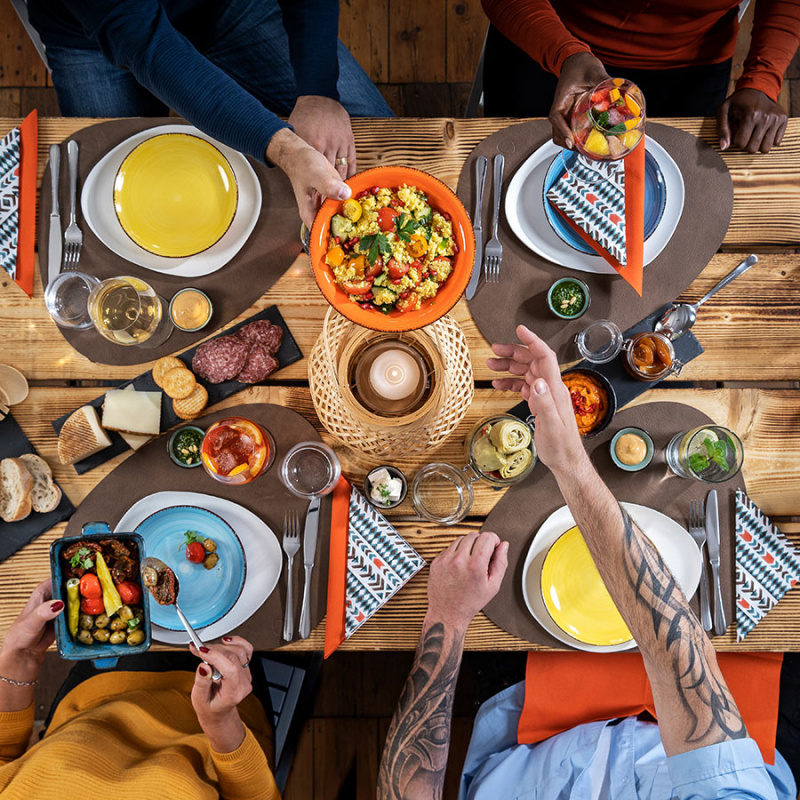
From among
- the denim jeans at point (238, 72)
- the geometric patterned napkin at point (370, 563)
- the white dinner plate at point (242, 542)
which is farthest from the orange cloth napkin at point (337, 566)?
the denim jeans at point (238, 72)

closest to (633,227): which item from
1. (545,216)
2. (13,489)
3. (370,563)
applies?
(545,216)

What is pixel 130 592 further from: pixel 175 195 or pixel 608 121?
pixel 608 121

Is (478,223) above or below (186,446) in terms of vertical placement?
above

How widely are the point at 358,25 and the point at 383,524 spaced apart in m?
2.31

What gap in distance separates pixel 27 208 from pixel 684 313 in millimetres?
1554

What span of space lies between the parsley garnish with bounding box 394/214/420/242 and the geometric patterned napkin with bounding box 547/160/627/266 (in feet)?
1.39

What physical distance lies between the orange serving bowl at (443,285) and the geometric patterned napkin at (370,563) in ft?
1.49

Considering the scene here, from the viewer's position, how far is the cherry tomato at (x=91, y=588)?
124 centimetres

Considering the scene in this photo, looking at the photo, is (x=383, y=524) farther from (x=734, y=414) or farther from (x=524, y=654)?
(x=734, y=414)

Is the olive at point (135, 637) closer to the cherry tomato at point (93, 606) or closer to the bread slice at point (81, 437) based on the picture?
the cherry tomato at point (93, 606)

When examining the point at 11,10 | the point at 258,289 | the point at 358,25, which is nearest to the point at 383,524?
the point at 258,289

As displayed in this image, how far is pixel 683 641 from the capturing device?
1304mm

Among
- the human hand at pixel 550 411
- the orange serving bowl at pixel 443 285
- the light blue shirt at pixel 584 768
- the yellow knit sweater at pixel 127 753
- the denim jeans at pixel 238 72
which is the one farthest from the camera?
the denim jeans at pixel 238 72

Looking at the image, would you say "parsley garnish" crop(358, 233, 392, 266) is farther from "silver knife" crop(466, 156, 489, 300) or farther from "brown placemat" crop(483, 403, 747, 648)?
"brown placemat" crop(483, 403, 747, 648)
